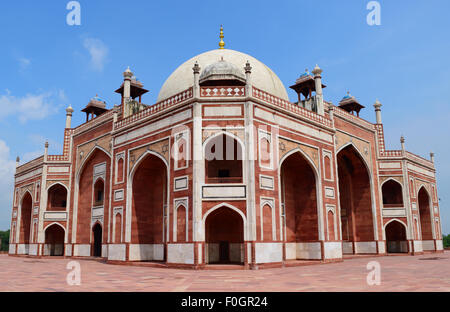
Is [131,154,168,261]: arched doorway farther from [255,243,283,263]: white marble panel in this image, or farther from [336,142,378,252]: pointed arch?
[336,142,378,252]: pointed arch

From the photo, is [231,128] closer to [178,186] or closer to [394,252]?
[178,186]

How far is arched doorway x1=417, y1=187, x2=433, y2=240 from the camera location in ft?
90.6

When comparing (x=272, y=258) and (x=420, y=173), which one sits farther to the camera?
(x=420, y=173)

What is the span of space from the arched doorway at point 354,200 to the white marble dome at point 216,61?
6115mm

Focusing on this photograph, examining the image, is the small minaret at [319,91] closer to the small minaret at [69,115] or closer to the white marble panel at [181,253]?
the white marble panel at [181,253]

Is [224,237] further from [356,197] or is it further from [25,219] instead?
[25,219]

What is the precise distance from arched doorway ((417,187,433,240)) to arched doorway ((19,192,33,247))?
2927 cm

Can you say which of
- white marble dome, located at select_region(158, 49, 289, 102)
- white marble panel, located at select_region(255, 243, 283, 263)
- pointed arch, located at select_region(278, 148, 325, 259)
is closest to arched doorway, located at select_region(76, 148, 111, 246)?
white marble dome, located at select_region(158, 49, 289, 102)

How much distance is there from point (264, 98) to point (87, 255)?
47.8 feet

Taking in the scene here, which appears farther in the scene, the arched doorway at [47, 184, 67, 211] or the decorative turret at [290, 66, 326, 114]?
the arched doorway at [47, 184, 67, 211]

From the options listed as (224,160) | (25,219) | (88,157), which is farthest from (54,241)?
(224,160)

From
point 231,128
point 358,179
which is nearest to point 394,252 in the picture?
point 358,179

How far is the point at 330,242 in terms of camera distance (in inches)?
677

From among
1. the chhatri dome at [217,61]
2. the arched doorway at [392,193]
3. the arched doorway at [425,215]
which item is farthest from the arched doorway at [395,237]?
the chhatri dome at [217,61]
